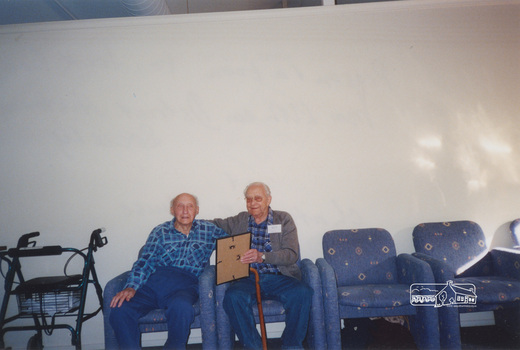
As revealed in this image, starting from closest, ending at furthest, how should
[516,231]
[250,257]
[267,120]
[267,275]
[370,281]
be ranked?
[250,257] < [267,275] < [370,281] < [516,231] < [267,120]

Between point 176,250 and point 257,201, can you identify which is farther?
point 257,201

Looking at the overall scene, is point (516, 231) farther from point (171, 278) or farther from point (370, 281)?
point (171, 278)

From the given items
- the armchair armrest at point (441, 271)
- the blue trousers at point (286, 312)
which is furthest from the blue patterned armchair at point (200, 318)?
the armchair armrest at point (441, 271)

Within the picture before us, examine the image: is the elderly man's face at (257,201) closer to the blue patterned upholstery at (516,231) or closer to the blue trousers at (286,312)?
the blue trousers at (286,312)

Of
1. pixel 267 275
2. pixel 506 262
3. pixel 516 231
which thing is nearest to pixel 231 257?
pixel 267 275

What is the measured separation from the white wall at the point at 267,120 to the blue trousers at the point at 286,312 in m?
0.84

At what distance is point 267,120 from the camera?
9.75 ft

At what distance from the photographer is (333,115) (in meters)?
2.98

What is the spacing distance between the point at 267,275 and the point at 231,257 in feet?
1.44

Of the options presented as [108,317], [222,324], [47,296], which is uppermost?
[47,296]

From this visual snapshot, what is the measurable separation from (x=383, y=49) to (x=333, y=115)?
887 millimetres

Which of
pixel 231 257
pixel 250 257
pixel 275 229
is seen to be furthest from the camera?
pixel 275 229

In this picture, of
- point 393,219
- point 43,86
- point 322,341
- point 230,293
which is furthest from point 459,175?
point 43,86

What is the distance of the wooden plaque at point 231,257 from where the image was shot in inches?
77.8
